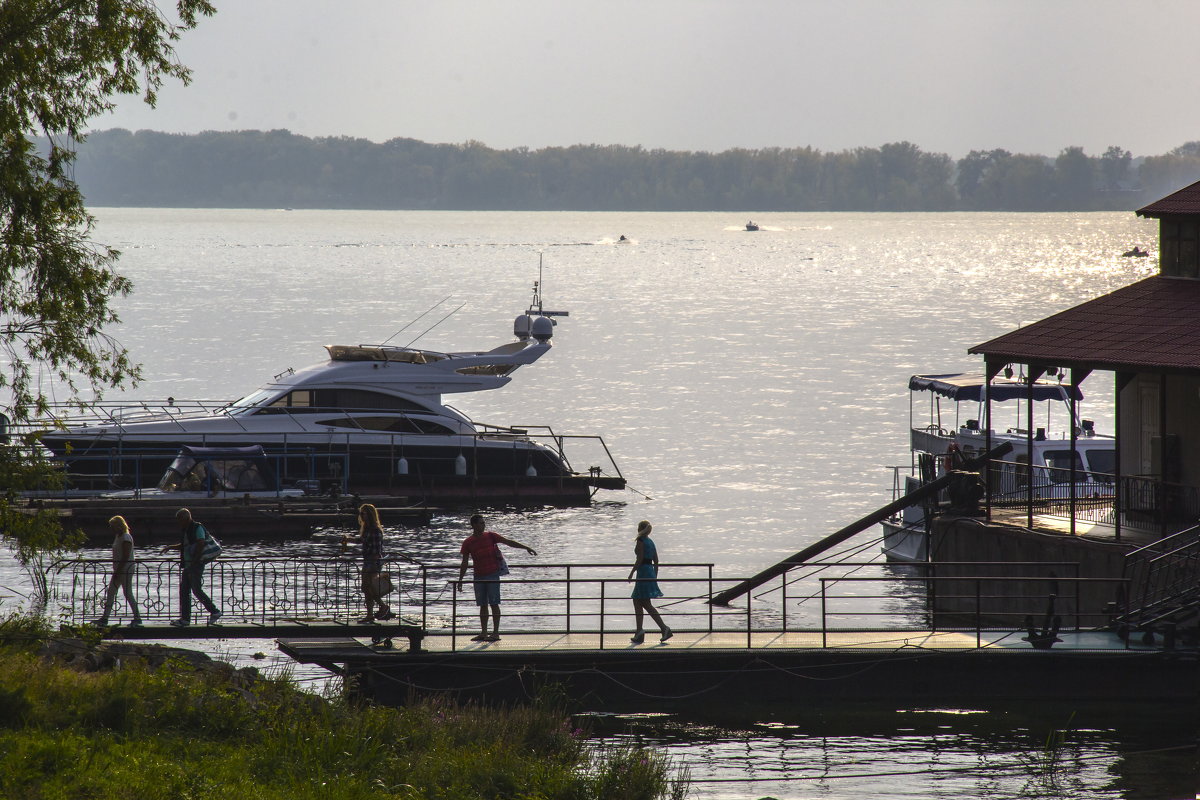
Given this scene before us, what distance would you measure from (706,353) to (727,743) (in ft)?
257

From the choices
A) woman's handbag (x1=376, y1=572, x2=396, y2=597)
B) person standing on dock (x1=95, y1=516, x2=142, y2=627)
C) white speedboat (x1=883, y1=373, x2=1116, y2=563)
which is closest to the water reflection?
woman's handbag (x1=376, y1=572, x2=396, y2=597)

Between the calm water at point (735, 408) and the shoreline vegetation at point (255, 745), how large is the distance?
2495 millimetres

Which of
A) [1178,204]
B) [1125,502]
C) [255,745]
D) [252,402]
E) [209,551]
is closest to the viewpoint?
[255,745]

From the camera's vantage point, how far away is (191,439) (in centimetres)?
Result: 3728

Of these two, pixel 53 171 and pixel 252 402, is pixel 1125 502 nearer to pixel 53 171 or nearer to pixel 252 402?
pixel 53 171

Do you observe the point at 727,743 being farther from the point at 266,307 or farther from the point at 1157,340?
the point at 266,307

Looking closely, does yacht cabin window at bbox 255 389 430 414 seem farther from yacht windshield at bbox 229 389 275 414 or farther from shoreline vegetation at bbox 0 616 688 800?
shoreline vegetation at bbox 0 616 688 800

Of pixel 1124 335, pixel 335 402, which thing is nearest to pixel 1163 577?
pixel 1124 335

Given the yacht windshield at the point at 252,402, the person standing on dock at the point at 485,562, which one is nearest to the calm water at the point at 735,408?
the person standing on dock at the point at 485,562

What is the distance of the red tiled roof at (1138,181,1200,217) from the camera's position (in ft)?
81.0

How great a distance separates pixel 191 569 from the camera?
20422 mm

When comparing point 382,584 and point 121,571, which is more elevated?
point 121,571

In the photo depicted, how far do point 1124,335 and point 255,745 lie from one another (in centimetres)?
1601

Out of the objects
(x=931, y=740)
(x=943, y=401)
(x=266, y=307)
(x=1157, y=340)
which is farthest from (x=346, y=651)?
(x=266, y=307)
